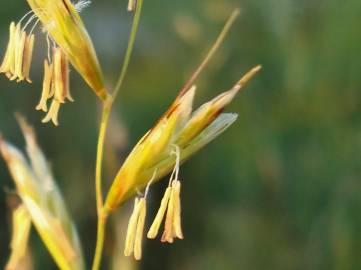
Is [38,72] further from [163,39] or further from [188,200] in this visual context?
[188,200]

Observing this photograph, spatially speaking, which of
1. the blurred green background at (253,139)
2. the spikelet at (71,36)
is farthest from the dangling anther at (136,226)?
the blurred green background at (253,139)

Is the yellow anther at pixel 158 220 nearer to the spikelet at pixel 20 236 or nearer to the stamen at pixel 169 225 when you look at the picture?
the stamen at pixel 169 225

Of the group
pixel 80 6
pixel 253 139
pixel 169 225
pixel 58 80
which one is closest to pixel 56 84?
pixel 58 80

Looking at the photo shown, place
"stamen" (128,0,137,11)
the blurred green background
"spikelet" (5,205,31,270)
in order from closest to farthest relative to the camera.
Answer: "stamen" (128,0,137,11) → "spikelet" (5,205,31,270) → the blurred green background

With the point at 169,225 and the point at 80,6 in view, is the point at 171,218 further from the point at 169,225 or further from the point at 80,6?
the point at 80,6

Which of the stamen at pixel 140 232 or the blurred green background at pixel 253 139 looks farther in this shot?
the blurred green background at pixel 253 139

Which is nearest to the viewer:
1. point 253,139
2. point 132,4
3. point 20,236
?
point 132,4

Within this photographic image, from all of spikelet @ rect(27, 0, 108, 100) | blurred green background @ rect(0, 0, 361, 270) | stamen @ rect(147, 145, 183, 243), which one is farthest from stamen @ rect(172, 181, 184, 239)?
blurred green background @ rect(0, 0, 361, 270)

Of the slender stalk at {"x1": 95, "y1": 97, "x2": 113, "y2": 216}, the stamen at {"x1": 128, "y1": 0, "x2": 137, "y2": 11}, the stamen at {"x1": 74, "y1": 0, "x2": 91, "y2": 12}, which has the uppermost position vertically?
the stamen at {"x1": 74, "y1": 0, "x2": 91, "y2": 12}

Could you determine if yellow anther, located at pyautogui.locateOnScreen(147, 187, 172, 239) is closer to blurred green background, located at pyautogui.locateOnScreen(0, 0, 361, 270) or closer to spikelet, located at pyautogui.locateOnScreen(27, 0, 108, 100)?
spikelet, located at pyautogui.locateOnScreen(27, 0, 108, 100)
